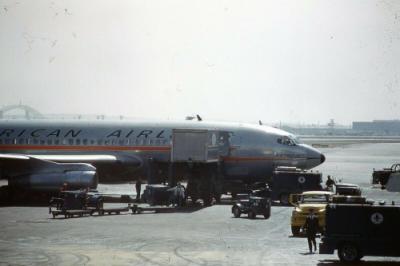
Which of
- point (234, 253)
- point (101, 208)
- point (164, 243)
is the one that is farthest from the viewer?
point (101, 208)

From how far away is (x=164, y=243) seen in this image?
2814 cm

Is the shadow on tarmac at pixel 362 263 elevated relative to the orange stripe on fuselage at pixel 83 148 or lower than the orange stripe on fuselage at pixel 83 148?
lower

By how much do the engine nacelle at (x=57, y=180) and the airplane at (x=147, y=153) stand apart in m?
0.06

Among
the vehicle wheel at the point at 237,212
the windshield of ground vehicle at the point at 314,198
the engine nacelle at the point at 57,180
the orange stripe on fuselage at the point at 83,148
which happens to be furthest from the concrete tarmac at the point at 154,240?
the orange stripe on fuselage at the point at 83,148

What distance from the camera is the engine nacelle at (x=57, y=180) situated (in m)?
43.7

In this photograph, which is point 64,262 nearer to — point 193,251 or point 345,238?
point 193,251

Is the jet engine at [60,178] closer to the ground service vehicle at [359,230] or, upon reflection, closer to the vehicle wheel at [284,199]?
the vehicle wheel at [284,199]

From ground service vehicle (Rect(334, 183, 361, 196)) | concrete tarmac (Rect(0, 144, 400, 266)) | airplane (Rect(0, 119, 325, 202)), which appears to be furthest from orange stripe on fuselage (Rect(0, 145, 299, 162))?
concrete tarmac (Rect(0, 144, 400, 266))

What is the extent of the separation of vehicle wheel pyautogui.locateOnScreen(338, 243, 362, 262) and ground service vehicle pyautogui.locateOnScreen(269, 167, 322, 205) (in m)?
19.4

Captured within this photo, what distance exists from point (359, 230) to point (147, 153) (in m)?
26.3

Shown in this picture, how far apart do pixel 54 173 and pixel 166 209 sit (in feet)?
26.1

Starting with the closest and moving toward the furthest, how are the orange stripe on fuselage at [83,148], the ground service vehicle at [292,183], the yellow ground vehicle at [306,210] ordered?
1. the yellow ground vehicle at [306,210]
2. the ground service vehicle at [292,183]
3. the orange stripe on fuselage at [83,148]

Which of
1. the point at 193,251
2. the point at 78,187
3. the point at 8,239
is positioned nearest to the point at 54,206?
the point at 78,187

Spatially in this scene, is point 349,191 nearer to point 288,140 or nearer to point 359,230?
point 288,140
